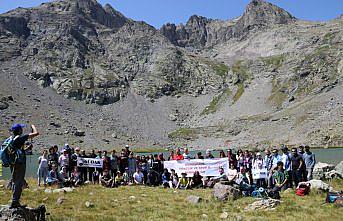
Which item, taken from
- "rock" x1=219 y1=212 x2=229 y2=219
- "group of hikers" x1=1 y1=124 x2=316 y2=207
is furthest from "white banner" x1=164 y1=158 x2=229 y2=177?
"rock" x1=219 y1=212 x2=229 y2=219

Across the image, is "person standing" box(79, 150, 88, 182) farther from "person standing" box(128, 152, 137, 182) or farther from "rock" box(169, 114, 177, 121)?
"rock" box(169, 114, 177, 121)

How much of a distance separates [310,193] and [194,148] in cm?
12351

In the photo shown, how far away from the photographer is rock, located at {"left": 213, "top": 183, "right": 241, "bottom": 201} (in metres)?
17.9

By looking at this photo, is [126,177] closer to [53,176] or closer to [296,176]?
[53,176]

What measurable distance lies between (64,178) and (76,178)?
834 millimetres

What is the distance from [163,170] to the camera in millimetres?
26984

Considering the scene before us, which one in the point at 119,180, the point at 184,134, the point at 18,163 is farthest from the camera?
the point at 184,134

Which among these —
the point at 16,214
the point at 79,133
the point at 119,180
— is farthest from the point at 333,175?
the point at 79,133

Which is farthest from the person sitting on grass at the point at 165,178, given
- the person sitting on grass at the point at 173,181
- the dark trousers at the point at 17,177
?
the dark trousers at the point at 17,177

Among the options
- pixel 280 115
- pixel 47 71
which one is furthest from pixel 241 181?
pixel 47 71

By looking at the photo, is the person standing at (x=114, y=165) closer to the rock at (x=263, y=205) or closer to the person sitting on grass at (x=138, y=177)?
the person sitting on grass at (x=138, y=177)

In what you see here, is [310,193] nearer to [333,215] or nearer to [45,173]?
[333,215]

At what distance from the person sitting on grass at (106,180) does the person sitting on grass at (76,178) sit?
4.60 feet

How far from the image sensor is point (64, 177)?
80.0 feet
